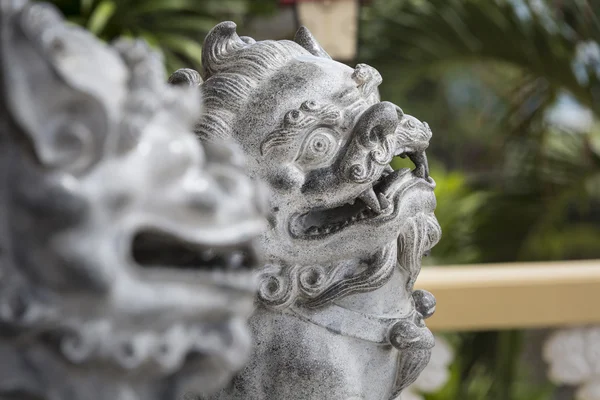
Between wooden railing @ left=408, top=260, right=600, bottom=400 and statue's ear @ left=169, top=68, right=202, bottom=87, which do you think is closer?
statue's ear @ left=169, top=68, right=202, bottom=87

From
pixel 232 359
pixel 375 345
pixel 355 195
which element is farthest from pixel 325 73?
pixel 232 359

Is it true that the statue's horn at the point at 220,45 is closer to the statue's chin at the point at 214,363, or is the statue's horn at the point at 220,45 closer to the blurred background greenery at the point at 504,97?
the statue's chin at the point at 214,363

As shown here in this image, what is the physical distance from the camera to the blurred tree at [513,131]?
302cm

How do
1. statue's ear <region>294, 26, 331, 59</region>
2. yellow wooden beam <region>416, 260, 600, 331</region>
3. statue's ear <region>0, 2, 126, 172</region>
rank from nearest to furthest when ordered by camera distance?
statue's ear <region>0, 2, 126, 172</region>
statue's ear <region>294, 26, 331, 59</region>
yellow wooden beam <region>416, 260, 600, 331</region>

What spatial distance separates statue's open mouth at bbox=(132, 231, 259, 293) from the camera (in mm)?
571

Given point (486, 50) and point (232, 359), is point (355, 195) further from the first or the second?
point (486, 50)

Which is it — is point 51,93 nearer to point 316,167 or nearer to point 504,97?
point 316,167

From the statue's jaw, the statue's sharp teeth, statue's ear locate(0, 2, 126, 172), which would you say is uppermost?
statue's ear locate(0, 2, 126, 172)

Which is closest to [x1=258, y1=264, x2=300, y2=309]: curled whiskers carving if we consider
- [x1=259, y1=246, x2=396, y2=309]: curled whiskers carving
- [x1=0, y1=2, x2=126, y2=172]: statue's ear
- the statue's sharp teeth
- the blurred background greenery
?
[x1=259, y1=246, x2=396, y2=309]: curled whiskers carving

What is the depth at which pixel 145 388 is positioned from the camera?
1.90ft

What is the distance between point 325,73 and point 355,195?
147mm

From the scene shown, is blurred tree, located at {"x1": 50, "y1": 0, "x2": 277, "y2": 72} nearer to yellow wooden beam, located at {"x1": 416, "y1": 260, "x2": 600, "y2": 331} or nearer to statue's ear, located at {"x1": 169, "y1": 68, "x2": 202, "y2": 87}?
yellow wooden beam, located at {"x1": 416, "y1": 260, "x2": 600, "y2": 331}

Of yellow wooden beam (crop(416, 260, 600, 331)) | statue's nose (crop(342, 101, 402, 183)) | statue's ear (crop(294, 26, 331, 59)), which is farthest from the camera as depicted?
yellow wooden beam (crop(416, 260, 600, 331))

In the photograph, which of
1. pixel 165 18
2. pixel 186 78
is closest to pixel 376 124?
pixel 186 78
